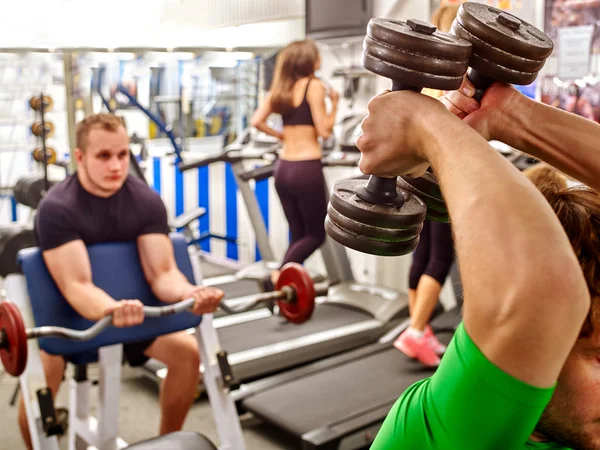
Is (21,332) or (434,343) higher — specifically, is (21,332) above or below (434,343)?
above

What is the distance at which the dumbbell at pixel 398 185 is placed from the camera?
69 cm

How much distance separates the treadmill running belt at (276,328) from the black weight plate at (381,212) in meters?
2.75

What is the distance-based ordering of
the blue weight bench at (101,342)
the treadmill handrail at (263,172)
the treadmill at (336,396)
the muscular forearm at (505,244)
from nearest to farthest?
the muscular forearm at (505,244) < the blue weight bench at (101,342) < the treadmill at (336,396) < the treadmill handrail at (263,172)

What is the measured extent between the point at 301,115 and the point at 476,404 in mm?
3400

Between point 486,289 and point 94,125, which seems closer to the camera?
point 486,289

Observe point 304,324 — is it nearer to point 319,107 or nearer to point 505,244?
point 319,107

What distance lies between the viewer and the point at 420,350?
10.7 ft

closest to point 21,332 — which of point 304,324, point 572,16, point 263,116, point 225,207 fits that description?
point 304,324

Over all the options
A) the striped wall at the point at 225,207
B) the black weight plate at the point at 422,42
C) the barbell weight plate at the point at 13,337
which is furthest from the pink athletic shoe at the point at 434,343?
the black weight plate at the point at 422,42

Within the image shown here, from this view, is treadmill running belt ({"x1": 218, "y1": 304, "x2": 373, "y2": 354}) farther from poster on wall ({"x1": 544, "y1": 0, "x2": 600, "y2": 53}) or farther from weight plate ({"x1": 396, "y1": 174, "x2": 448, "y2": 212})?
weight plate ({"x1": 396, "y1": 174, "x2": 448, "y2": 212})

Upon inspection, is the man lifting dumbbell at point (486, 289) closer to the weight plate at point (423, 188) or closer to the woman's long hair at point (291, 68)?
the weight plate at point (423, 188)

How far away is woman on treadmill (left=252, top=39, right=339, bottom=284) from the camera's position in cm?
→ 379

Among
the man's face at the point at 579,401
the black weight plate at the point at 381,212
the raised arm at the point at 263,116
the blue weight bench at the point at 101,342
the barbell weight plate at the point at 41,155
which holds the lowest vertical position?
the blue weight bench at the point at 101,342

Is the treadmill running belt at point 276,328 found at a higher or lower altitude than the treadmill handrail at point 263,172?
lower
